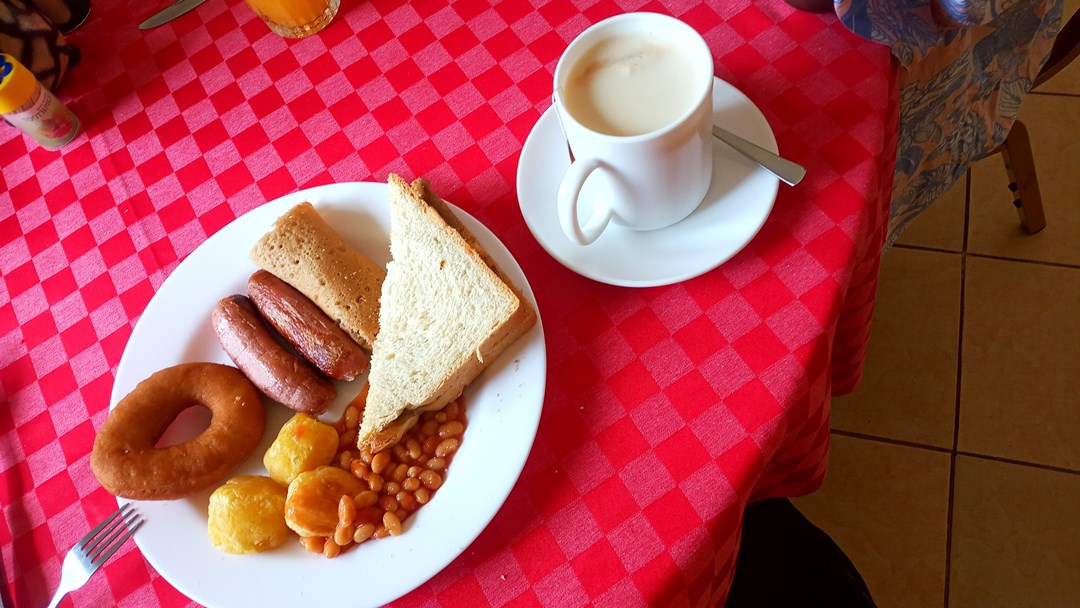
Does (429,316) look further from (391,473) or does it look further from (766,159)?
(766,159)

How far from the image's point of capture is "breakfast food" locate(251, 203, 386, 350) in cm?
Answer: 83

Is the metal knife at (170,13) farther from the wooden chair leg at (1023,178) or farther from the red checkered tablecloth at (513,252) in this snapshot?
the wooden chair leg at (1023,178)

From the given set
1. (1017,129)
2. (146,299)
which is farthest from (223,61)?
(1017,129)

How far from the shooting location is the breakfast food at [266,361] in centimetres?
78

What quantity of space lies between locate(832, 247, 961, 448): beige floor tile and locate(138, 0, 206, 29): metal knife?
137 cm

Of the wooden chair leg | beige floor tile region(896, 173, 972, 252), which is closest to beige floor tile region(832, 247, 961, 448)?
beige floor tile region(896, 173, 972, 252)

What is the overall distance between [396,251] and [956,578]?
1194 mm

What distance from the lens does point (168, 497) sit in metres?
0.74

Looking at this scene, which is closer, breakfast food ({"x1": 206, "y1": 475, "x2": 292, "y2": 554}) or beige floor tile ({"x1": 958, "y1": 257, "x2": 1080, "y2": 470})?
breakfast food ({"x1": 206, "y1": 475, "x2": 292, "y2": 554})

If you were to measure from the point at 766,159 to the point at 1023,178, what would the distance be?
93 cm

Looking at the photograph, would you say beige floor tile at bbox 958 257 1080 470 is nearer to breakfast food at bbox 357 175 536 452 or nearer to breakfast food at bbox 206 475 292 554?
breakfast food at bbox 357 175 536 452

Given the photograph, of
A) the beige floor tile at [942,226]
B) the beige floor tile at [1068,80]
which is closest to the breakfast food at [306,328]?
the beige floor tile at [942,226]

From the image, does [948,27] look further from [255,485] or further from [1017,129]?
[255,485]

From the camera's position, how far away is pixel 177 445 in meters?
0.76
